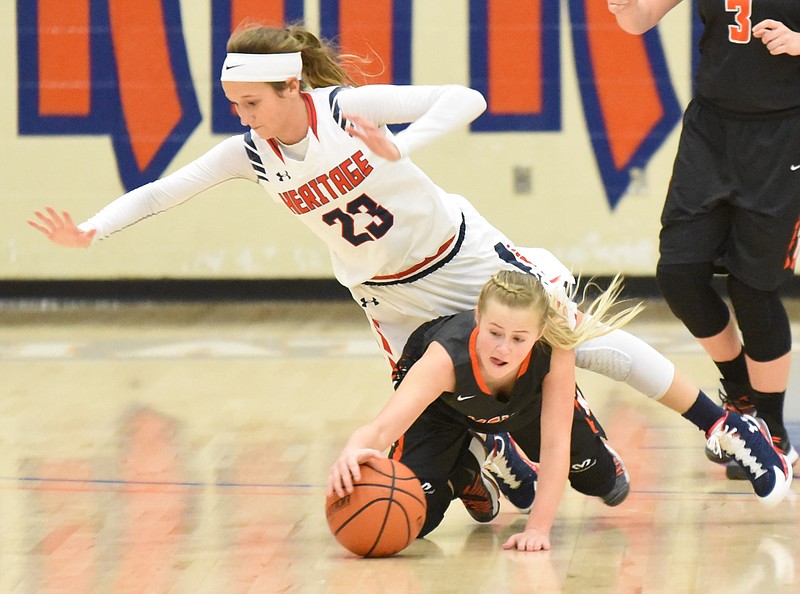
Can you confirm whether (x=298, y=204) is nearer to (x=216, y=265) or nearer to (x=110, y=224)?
(x=110, y=224)

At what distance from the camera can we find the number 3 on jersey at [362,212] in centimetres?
402

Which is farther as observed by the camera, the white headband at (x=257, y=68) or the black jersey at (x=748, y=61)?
the black jersey at (x=748, y=61)

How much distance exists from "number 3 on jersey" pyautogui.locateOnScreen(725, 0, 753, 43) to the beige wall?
387 centimetres

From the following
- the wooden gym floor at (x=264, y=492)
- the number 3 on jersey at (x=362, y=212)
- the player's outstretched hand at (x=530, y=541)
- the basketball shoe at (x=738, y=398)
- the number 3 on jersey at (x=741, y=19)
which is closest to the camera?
the wooden gym floor at (x=264, y=492)

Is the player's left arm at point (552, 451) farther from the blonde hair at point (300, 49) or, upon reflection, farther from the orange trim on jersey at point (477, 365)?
the blonde hair at point (300, 49)

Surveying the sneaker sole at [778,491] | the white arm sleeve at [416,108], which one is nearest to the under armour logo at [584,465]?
the sneaker sole at [778,491]

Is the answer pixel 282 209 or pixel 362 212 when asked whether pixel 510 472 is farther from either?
pixel 282 209

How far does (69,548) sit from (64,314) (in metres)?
4.80

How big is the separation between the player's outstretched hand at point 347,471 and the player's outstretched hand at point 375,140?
2.55 ft

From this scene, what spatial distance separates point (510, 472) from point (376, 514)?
28.5 inches

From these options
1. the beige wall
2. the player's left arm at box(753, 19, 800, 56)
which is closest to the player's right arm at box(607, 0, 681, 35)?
the player's left arm at box(753, 19, 800, 56)

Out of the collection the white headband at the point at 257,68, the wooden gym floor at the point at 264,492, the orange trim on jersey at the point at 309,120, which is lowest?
the wooden gym floor at the point at 264,492

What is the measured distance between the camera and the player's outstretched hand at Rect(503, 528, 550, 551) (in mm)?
3713

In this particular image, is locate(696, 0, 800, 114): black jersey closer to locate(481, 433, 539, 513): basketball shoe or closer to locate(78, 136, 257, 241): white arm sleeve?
locate(481, 433, 539, 513): basketball shoe
